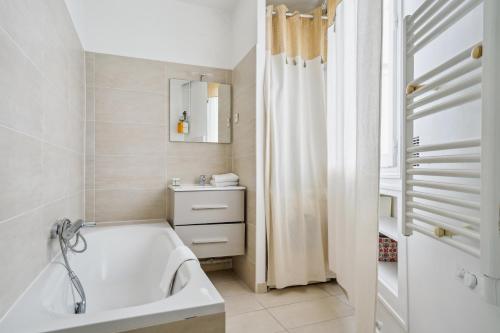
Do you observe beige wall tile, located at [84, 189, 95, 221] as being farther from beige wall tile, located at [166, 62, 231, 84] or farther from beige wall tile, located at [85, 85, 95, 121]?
beige wall tile, located at [166, 62, 231, 84]

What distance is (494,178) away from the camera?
70 centimetres

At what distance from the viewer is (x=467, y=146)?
826mm

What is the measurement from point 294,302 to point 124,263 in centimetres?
133

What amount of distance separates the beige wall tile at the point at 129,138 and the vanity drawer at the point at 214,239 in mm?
858

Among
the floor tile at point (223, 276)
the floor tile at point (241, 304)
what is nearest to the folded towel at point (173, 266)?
the floor tile at point (241, 304)

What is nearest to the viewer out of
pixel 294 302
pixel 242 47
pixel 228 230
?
pixel 294 302

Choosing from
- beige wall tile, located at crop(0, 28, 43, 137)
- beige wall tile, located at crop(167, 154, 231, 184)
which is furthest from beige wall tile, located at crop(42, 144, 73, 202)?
beige wall tile, located at crop(167, 154, 231, 184)

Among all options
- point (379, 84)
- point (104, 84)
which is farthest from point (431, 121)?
point (104, 84)

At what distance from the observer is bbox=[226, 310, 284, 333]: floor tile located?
5.91 feet

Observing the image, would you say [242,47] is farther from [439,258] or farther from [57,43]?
[439,258]

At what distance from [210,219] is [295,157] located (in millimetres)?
895

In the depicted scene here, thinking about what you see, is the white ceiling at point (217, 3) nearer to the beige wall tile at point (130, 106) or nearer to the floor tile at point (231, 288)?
the beige wall tile at point (130, 106)

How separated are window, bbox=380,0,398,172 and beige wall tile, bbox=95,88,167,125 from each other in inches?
76.8

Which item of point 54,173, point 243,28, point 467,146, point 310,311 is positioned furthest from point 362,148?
point 243,28
